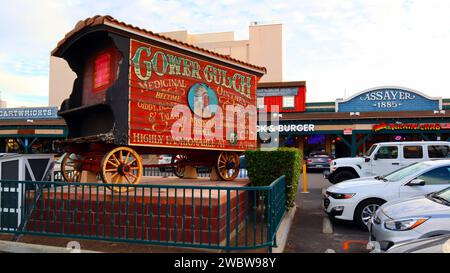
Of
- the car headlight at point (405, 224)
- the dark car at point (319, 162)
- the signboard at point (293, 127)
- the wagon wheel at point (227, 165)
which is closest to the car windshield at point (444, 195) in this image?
the car headlight at point (405, 224)

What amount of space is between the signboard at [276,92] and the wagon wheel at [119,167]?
21.9 meters

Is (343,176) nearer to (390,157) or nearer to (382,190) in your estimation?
(390,157)

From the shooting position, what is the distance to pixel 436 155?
1141 cm

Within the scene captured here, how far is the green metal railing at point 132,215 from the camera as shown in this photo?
4.97 metres

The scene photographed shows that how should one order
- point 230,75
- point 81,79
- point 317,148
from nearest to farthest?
point 81,79 < point 230,75 < point 317,148

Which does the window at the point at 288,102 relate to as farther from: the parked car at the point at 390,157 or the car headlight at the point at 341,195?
the car headlight at the point at 341,195

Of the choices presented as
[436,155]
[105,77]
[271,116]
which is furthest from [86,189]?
[271,116]

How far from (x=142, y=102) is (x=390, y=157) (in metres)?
9.06

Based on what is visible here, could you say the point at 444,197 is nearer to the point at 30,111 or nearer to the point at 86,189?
the point at 86,189

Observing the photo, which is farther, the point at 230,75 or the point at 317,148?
the point at 317,148

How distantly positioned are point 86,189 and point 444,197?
20.4 ft

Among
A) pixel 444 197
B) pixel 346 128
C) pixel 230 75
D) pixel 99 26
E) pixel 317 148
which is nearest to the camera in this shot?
pixel 444 197

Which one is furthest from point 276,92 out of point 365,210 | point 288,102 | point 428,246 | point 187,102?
point 428,246
